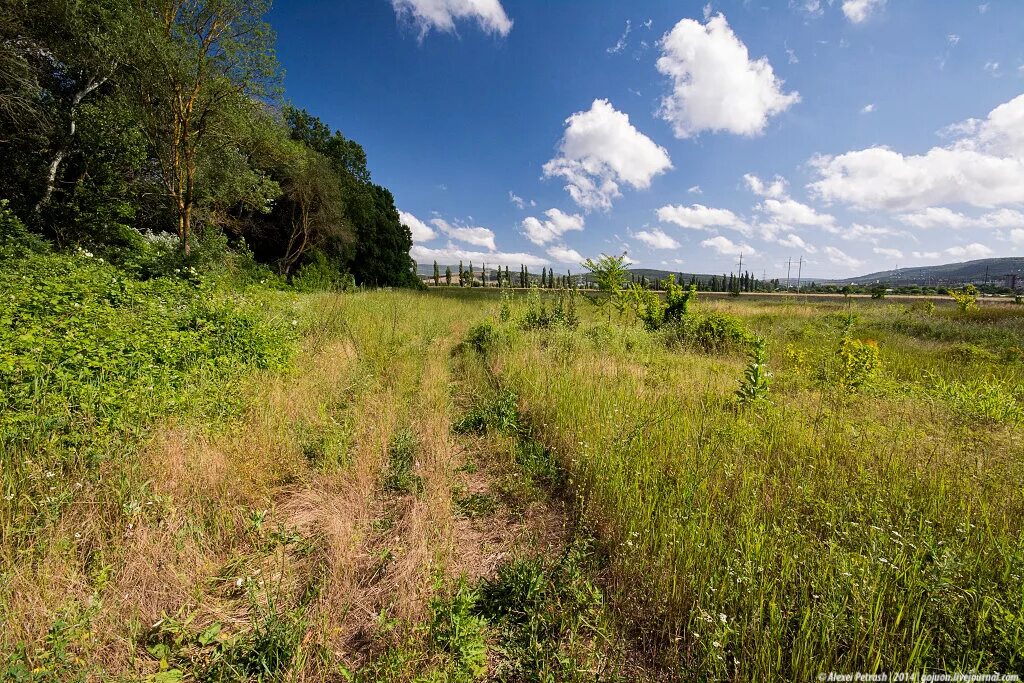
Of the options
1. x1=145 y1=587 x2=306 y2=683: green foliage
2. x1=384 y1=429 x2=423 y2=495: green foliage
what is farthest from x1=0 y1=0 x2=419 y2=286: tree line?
x1=145 y1=587 x2=306 y2=683: green foliage

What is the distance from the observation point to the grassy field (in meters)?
1.57

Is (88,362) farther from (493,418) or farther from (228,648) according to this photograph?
(493,418)

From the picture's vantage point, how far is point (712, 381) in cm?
532

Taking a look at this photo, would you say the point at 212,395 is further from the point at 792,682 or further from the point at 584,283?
the point at 584,283

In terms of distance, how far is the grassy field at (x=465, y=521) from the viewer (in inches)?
61.8

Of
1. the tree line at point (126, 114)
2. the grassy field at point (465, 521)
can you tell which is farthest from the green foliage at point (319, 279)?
the grassy field at point (465, 521)

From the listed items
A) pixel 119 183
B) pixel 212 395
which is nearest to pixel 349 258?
pixel 119 183

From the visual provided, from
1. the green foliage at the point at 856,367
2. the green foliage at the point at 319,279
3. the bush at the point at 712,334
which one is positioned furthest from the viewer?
the green foliage at the point at 319,279

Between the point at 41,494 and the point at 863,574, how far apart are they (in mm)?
4904

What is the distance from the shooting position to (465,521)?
2.60 m

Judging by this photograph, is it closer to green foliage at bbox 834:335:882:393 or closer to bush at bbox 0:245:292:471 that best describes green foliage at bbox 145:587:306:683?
bush at bbox 0:245:292:471

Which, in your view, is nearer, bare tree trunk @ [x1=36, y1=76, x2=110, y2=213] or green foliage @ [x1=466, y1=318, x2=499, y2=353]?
green foliage @ [x1=466, y1=318, x2=499, y2=353]

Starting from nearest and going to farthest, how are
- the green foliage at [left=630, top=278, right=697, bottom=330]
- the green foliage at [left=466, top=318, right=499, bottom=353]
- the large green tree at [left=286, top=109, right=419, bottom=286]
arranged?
the green foliage at [left=466, top=318, right=499, bottom=353], the green foliage at [left=630, top=278, right=697, bottom=330], the large green tree at [left=286, top=109, right=419, bottom=286]

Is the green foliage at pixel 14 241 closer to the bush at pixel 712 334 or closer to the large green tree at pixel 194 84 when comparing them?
the large green tree at pixel 194 84
